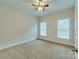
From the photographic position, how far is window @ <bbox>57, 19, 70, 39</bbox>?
558cm

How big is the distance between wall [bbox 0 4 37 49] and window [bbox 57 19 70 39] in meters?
2.39

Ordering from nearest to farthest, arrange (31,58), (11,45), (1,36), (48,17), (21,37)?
(31,58), (1,36), (11,45), (21,37), (48,17)

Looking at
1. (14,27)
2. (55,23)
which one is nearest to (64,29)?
(55,23)

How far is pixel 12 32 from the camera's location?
209 inches

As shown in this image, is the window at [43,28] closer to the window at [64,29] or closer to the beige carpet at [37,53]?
the window at [64,29]

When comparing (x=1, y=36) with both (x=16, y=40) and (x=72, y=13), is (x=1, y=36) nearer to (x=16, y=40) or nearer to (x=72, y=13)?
(x=16, y=40)

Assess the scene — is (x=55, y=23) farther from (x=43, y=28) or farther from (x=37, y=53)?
(x=37, y=53)

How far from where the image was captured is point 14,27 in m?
5.43

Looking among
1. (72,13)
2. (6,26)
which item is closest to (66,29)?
(72,13)

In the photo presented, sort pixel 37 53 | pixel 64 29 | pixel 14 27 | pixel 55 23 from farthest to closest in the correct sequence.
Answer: pixel 55 23
pixel 64 29
pixel 14 27
pixel 37 53

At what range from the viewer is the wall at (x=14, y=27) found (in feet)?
15.5

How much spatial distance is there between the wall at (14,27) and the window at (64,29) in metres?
2.39

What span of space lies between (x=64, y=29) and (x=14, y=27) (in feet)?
11.3

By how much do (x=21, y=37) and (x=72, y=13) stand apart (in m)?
3.86
